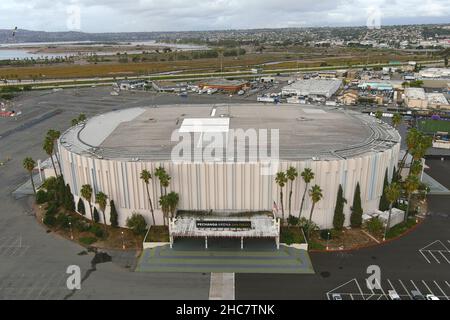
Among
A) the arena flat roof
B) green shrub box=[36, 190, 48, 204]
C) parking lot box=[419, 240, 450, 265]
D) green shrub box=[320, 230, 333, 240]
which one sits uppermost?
the arena flat roof

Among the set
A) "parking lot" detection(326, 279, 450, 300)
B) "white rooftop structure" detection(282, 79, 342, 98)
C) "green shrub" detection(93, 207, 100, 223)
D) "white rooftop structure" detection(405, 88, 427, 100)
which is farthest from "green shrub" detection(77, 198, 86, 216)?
"white rooftop structure" detection(405, 88, 427, 100)

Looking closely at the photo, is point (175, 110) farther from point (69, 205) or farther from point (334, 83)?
point (334, 83)

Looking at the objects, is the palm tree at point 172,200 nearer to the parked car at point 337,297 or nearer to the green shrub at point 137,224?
the green shrub at point 137,224

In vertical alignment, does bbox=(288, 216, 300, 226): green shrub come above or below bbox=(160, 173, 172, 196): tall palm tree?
below

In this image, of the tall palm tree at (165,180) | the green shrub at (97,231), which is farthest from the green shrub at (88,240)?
the tall palm tree at (165,180)

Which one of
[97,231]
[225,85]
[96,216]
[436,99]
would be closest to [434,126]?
[436,99]

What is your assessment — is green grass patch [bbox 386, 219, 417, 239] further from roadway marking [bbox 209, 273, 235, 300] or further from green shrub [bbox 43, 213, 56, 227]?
green shrub [bbox 43, 213, 56, 227]

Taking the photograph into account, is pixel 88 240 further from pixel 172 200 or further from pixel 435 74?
pixel 435 74
